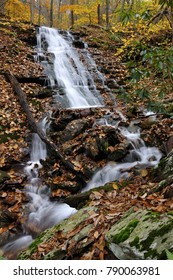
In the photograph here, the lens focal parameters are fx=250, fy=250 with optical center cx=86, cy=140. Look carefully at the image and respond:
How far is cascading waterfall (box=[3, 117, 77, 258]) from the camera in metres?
4.59

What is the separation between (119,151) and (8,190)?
298 centimetres

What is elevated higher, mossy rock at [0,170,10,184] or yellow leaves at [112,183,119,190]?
mossy rock at [0,170,10,184]

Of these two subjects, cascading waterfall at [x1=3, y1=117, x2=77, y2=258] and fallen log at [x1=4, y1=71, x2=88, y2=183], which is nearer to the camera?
cascading waterfall at [x1=3, y1=117, x2=77, y2=258]

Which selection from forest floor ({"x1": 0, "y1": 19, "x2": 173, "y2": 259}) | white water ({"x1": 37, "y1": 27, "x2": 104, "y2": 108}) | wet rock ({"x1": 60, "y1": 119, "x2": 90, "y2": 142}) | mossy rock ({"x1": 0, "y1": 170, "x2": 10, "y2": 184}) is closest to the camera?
forest floor ({"x1": 0, "y1": 19, "x2": 173, "y2": 259})

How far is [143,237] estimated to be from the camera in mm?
2270

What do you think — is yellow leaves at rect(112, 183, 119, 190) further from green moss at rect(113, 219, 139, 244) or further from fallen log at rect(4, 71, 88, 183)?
green moss at rect(113, 219, 139, 244)

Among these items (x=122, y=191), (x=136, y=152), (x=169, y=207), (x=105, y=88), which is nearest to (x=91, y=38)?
(x=105, y=88)

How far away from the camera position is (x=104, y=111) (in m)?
8.90

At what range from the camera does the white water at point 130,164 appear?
6023 millimetres

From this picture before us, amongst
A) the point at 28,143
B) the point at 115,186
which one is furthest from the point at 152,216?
the point at 28,143

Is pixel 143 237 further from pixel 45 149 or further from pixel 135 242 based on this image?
pixel 45 149

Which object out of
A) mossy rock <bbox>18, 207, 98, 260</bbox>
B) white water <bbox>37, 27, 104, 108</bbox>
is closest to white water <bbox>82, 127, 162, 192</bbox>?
mossy rock <bbox>18, 207, 98, 260</bbox>

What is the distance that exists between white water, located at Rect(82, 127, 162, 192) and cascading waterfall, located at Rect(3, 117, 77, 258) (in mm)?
879

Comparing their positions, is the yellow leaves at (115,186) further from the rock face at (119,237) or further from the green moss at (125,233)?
the green moss at (125,233)
